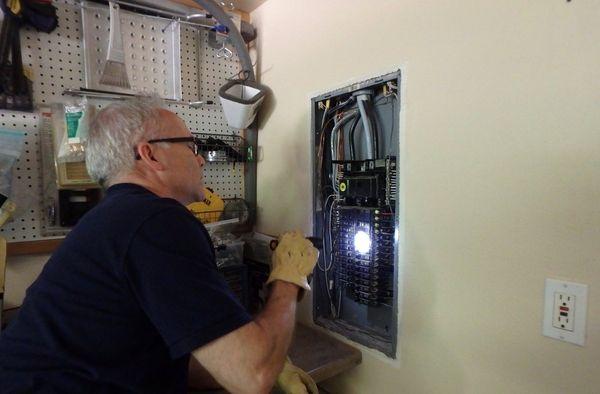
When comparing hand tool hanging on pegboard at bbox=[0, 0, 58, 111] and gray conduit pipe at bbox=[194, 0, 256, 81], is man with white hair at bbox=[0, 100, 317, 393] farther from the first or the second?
gray conduit pipe at bbox=[194, 0, 256, 81]

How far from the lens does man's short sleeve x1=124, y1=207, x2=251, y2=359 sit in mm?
604

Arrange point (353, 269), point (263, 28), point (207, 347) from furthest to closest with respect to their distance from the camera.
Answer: point (263, 28) < point (353, 269) < point (207, 347)

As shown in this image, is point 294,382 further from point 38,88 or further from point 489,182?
point 38,88

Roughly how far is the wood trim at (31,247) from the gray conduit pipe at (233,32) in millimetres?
1012

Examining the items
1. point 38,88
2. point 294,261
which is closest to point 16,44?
point 38,88

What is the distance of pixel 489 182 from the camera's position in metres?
0.82

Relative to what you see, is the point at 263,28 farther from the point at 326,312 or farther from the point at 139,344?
the point at 139,344

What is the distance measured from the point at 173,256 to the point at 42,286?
31cm

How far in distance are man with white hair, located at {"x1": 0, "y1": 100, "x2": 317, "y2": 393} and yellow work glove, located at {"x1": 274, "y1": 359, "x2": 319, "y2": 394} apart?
283 millimetres

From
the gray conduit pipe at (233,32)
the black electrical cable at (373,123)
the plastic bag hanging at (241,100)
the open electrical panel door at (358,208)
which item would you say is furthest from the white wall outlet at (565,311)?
the gray conduit pipe at (233,32)

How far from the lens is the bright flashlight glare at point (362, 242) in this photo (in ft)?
3.77

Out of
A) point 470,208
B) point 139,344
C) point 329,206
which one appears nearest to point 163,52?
point 329,206

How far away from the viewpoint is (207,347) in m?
0.62

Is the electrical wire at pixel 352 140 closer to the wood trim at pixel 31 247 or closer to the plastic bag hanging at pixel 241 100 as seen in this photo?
the plastic bag hanging at pixel 241 100
